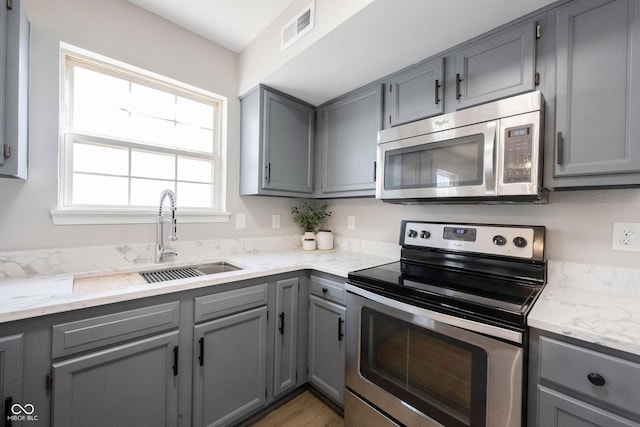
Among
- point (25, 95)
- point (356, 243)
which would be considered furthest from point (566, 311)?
point (25, 95)

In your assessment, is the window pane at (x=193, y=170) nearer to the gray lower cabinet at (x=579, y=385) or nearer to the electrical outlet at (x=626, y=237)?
the gray lower cabinet at (x=579, y=385)

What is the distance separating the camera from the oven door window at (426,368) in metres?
1.03

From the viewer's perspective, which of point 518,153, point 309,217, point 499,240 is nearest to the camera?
point 518,153

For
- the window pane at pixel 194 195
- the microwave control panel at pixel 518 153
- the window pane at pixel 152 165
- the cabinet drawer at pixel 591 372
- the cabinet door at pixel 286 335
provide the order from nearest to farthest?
the cabinet drawer at pixel 591 372 → the microwave control panel at pixel 518 153 → the cabinet door at pixel 286 335 → the window pane at pixel 152 165 → the window pane at pixel 194 195

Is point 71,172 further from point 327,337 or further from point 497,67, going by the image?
point 497,67

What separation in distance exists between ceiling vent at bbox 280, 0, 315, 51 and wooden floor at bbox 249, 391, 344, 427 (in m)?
2.31

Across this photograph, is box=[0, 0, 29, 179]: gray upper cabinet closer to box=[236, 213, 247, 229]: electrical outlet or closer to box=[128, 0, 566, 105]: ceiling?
box=[128, 0, 566, 105]: ceiling

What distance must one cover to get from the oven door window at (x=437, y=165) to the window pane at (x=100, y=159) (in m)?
1.72

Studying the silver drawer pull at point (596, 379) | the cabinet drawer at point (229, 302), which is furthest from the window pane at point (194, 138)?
the silver drawer pull at point (596, 379)

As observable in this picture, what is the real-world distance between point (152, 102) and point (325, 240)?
169 cm

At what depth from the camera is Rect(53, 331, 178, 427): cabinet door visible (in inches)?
40.9

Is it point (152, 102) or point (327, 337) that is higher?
point (152, 102)

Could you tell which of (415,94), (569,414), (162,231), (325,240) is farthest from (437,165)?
(162,231)

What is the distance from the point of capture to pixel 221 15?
1.78m
